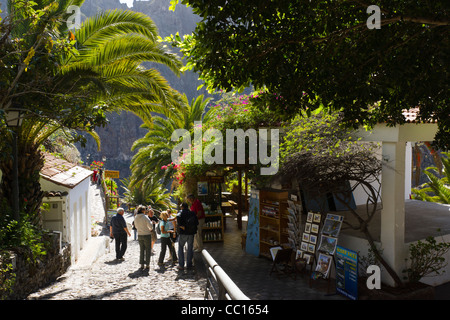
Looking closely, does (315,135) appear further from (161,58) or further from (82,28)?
(82,28)

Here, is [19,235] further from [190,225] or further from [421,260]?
[421,260]

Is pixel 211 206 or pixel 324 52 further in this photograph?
pixel 211 206

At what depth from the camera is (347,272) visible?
8.45 m

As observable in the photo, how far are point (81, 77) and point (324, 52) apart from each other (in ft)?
18.4

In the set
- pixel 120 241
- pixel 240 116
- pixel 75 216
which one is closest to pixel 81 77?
pixel 240 116

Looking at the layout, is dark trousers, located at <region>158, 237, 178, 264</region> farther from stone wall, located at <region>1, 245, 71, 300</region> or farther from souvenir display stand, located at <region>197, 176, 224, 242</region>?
stone wall, located at <region>1, 245, 71, 300</region>

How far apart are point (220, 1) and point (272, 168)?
6211mm

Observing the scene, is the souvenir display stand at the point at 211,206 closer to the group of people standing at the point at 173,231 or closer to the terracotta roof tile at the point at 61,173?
the group of people standing at the point at 173,231

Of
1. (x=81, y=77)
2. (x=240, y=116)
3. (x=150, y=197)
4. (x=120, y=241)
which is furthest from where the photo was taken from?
(x=150, y=197)

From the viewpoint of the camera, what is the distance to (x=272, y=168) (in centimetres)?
1109

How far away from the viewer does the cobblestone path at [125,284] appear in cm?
818
